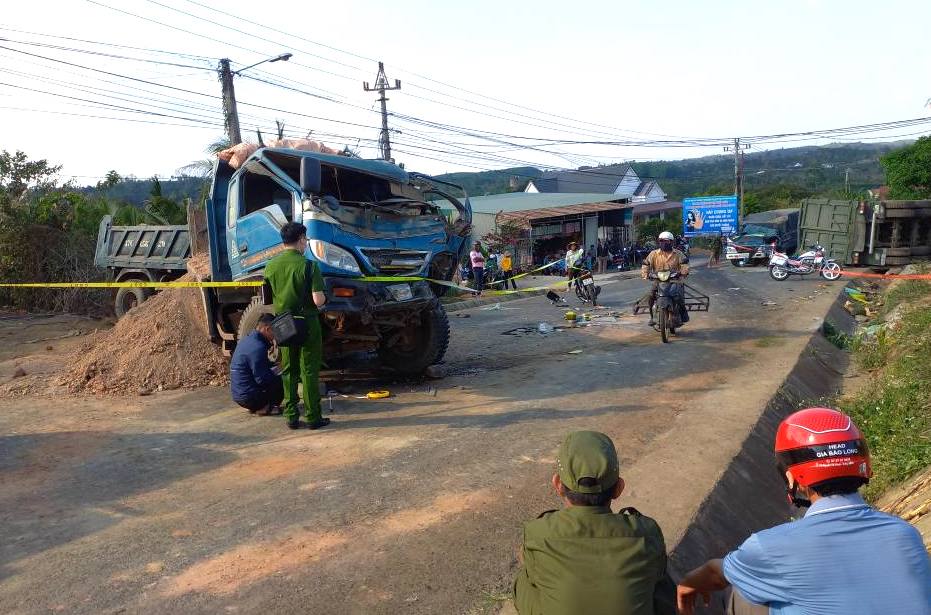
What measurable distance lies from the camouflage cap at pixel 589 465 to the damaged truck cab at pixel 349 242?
4835 millimetres

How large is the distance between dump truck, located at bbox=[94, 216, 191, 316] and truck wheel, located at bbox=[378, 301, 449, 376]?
5641 mm

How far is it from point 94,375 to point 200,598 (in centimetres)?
617

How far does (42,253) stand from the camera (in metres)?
17.5

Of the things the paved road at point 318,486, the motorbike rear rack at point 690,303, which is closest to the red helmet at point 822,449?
the paved road at point 318,486

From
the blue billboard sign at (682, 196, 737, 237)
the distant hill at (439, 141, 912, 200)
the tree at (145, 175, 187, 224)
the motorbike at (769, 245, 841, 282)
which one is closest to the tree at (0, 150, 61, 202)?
the tree at (145, 175, 187, 224)

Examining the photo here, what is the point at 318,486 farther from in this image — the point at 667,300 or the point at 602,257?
the point at 602,257

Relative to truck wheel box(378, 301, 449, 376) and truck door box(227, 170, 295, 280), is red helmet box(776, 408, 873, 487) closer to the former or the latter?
truck door box(227, 170, 295, 280)

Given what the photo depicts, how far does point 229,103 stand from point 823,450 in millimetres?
20059

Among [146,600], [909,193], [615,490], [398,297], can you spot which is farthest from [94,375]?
[909,193]

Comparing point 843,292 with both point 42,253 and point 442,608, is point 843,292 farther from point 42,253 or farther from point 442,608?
point 42,253

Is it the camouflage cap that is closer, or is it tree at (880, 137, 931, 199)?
the camouflage cap

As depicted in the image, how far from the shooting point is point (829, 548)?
2.00 m

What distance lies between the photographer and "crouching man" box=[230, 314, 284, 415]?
6.89 metres

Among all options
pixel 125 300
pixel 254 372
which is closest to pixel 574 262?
pixel 125 300
